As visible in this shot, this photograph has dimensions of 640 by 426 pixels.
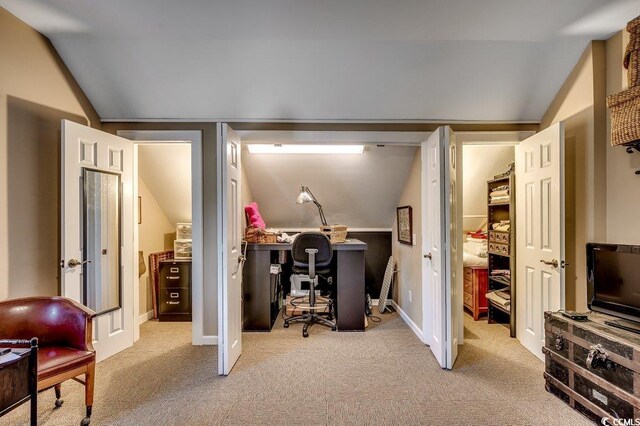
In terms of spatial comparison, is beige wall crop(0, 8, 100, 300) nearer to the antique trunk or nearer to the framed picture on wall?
the framed picture on wall

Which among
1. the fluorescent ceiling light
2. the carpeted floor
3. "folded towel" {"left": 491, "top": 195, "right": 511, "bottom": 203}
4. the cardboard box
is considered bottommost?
the carpeted floor

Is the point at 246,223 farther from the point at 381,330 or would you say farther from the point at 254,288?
the point at 381,330

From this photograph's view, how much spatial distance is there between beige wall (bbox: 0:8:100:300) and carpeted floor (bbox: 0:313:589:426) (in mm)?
964

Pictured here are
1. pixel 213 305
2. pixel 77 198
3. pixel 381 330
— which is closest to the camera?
pixel 77 198

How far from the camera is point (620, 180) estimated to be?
236 centimetres

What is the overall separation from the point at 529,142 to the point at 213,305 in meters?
3.46

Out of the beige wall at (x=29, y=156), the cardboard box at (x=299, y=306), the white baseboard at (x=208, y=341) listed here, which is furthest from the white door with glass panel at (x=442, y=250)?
the beige wall at (x=29, y=156)

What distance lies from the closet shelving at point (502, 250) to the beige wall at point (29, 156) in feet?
13.9

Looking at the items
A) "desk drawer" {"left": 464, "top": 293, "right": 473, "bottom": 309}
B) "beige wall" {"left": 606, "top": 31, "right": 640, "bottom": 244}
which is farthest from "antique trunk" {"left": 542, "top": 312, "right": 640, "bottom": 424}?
"desk drawer" {"left": 464, "top": 293, "right": 473, "bottom": 309}

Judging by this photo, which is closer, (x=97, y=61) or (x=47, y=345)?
(x=47, y=345)

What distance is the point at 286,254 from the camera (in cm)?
432

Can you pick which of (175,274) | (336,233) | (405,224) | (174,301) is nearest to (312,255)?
(336,233)

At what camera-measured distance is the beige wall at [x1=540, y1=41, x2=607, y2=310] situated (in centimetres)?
248

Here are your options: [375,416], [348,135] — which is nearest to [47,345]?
[375,416]
